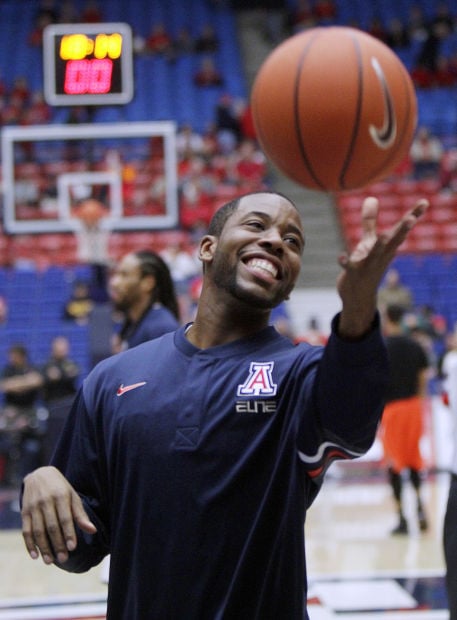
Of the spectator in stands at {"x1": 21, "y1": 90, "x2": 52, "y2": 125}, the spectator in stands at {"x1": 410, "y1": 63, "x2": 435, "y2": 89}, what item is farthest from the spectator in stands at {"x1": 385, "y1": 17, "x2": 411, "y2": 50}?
the spectator in stands at {"x1": 21, "y1": 90, "x2": 52, "y2": 125}

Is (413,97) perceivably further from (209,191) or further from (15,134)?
(209,191)

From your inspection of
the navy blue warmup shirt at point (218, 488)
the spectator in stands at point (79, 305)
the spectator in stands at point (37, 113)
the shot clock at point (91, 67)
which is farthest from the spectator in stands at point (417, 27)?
the navy blue warmup shirt at point (218, 488)

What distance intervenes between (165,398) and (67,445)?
28cm

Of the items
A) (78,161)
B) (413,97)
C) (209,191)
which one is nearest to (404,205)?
(209,191)

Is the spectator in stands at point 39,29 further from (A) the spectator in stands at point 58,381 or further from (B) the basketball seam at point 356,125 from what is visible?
(B) the basketball seam at point 356,125

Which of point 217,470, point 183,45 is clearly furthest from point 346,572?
point 183,45

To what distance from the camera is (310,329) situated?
12.9 m

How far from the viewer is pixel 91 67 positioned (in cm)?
811

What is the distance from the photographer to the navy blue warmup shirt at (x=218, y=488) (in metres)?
2.01

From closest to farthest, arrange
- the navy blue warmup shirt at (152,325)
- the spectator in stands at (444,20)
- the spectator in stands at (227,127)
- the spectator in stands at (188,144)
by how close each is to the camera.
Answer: the navy blue warmup shirt at (152,325) < the spectator in stands at (188,144) < the spectator in stands at (227,127) < the spectator in stands at (444,20)

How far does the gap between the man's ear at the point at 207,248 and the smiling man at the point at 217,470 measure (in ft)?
0.26

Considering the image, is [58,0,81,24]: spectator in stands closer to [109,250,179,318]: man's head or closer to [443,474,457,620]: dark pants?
[109,250,179,318]: man's head

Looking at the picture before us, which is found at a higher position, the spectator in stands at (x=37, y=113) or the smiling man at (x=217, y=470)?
the spectator in stands at (x=37, y=113)

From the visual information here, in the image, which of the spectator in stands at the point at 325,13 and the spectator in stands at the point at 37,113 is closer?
the spectator in stands at the point at 37,113
